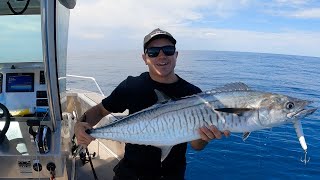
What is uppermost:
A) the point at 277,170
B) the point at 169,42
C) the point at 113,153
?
the point at 169,42

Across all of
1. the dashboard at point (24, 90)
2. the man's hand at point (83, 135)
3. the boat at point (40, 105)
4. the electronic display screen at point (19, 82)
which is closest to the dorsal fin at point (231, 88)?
the man's hand at point (83, 135)

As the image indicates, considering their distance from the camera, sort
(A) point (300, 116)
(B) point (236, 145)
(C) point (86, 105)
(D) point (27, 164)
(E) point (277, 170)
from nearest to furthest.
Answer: (A) point (300, 116) → (D) point (27, 164) → (C) point (86, 105) → (E) point (277, 170) → (B) point (236, 145)

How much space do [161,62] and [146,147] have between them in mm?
653

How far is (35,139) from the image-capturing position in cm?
298

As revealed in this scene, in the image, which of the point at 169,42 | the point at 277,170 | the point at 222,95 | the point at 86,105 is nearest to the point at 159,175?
the point at 222,95

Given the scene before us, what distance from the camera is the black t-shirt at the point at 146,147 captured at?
2.57m

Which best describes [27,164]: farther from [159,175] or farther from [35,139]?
[159,175]

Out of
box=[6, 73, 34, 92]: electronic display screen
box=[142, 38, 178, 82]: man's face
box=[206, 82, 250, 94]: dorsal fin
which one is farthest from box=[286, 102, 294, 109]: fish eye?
box=[6, 73, 34, 92]: electronic display screen

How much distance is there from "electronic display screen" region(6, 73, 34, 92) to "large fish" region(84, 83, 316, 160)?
247 centimetres

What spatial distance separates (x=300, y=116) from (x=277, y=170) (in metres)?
4.78

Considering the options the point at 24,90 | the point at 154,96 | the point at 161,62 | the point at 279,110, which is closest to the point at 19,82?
the point at 24,90

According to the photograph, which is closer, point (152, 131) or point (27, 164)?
point (152, 131)

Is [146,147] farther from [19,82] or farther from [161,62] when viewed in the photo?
[19,82]

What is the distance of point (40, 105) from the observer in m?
4.27
